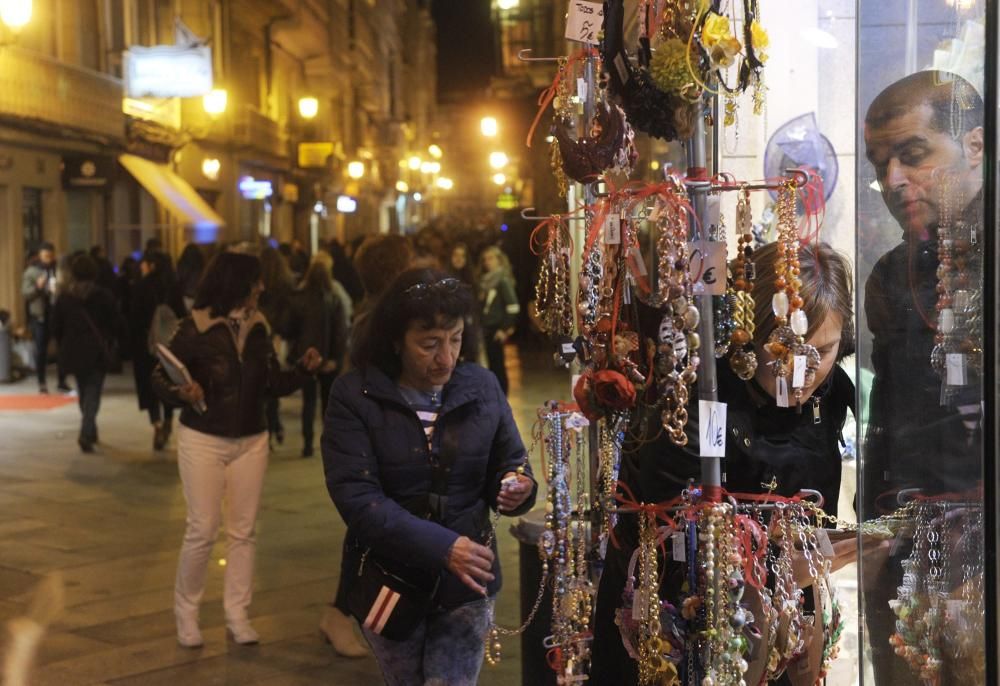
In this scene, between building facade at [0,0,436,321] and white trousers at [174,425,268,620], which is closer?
white trousers at [174,425,268,620]

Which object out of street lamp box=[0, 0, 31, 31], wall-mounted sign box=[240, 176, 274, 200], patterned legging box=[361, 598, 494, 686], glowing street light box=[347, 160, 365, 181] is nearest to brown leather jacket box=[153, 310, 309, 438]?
patterned legging box=[361, 598, 494, 686]

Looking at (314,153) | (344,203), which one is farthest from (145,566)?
(344,203)

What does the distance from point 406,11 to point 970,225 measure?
77742mm

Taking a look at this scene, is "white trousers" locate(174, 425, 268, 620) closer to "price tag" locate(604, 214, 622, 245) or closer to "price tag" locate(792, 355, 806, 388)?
"price tag" locate(604, 214, 622, 245)

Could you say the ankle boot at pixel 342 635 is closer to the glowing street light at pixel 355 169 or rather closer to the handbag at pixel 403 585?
the handbag at pixel 403 585

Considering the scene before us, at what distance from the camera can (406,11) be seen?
77688mm

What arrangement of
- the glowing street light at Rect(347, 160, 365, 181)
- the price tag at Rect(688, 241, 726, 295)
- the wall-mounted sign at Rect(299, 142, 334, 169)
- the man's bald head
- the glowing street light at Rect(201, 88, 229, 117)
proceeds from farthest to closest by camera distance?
the glowing street light at Rect(347, 160, 365, 181) → the wall-mounted sign at Rect(299, 142, 334, 169) → the glowing street light at Rect(201, 88, 229, 117) → the price tag at Rect(688, 241, 726, 295) → the man's bald head

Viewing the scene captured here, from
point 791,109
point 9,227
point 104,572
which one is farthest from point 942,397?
point 9,227

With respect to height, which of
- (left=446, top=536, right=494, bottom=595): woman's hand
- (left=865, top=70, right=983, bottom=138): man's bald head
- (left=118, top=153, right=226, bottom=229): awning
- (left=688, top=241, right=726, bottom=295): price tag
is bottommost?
(left=446, top=536, right=494, bottom=595): woman's hand

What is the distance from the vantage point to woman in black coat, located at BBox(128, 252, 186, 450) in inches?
501

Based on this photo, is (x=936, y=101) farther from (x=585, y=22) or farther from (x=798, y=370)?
(x=585, y=22)

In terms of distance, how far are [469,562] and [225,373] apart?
308cm

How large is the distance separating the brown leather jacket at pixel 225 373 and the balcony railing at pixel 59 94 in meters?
13.0

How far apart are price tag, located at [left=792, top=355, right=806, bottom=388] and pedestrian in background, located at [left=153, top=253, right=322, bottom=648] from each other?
12.5 feet
